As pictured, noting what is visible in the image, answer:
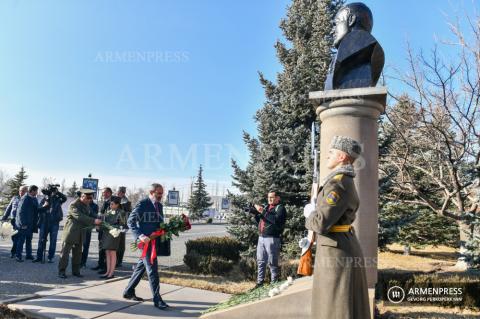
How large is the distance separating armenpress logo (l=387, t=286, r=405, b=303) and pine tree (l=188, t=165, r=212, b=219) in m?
45.7

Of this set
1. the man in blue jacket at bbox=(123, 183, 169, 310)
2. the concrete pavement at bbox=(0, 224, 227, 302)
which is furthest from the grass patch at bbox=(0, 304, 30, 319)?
the man in blue jacket at bbox=(123, 183, 169, 310)

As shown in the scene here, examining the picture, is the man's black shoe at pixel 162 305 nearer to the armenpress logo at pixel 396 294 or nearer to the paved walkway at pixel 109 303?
the paved walkway at pixel 109 303

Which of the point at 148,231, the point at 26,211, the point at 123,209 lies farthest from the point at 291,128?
the point at 26,211

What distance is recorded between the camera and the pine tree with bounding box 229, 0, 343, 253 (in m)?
10.6

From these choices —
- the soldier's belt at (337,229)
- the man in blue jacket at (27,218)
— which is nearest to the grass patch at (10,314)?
the soldier's belt at (337,229)

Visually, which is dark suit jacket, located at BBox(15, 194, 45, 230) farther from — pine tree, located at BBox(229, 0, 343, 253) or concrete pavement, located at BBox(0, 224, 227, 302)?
pine tree, located at BBox(229, 0, 343, 253)

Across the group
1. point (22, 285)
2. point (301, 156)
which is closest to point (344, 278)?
point (22, 285)

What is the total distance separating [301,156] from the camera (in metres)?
10.6

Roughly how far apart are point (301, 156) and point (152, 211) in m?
5.41

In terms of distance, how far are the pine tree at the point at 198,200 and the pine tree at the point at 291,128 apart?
133 feet

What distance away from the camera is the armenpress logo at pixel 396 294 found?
6555mm

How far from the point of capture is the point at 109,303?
6.07 meters

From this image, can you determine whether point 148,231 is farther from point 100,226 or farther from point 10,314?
point 100,226

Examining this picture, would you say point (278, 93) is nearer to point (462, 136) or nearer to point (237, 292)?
point (462, 136)
